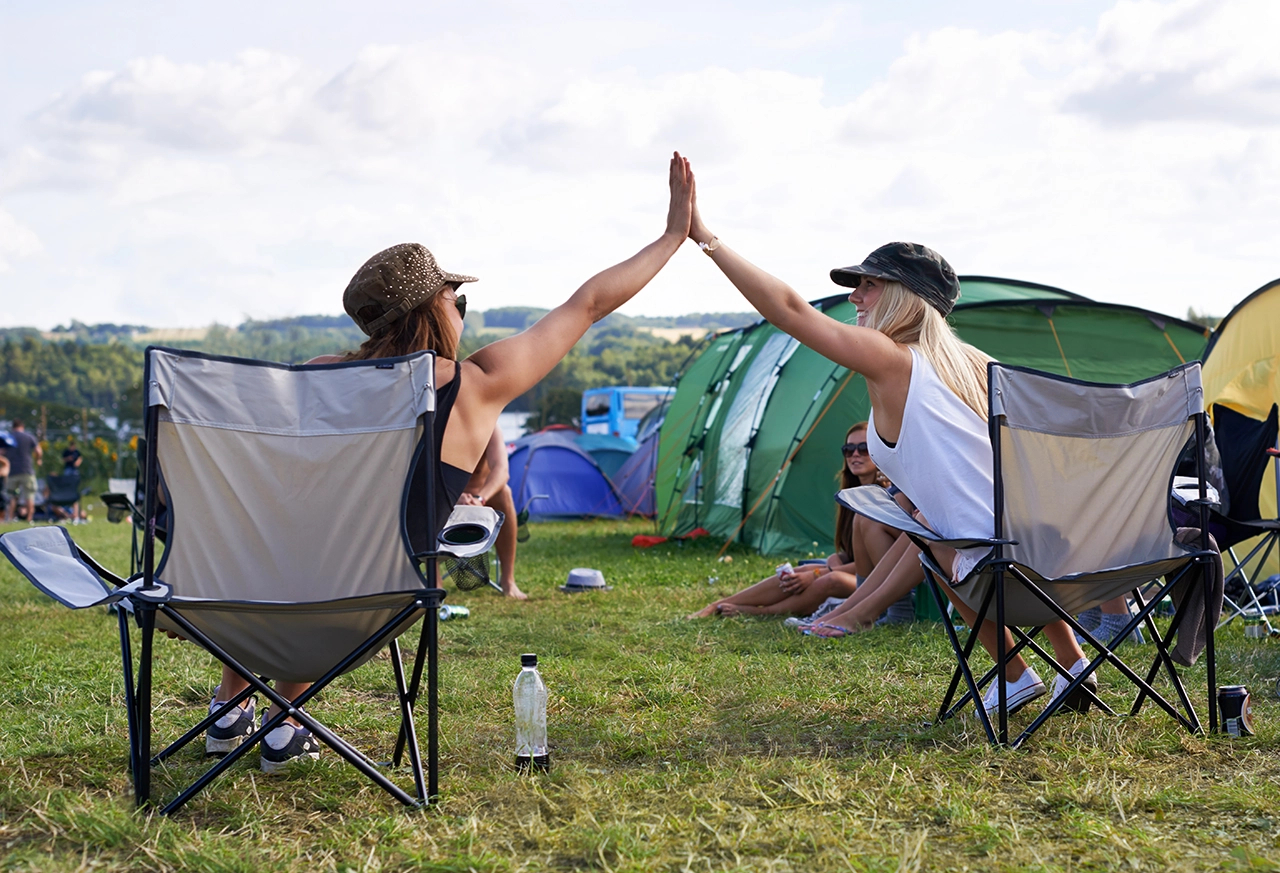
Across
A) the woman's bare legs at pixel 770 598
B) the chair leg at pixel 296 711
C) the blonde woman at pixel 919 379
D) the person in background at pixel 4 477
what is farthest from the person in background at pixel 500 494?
the person in background at pixel 4 477

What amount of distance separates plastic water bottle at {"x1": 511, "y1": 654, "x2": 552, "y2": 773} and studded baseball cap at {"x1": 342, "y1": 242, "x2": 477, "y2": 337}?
2.87 feet

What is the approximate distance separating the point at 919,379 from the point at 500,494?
351 cm

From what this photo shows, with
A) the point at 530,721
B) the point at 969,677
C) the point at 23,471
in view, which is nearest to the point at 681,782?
the point at 530,721

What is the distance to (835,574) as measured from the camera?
4.96 meters

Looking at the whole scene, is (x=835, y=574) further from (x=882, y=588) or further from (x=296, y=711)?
(x=296, y=711)

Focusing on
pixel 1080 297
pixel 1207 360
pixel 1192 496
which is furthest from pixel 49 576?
pixel 1080 297

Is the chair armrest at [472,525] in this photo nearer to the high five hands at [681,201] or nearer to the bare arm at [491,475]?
the high five hands at [681,201]

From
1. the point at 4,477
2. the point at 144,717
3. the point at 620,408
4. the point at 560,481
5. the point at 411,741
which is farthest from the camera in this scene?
the point at 620,408

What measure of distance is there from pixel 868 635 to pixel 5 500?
1391 centimetres

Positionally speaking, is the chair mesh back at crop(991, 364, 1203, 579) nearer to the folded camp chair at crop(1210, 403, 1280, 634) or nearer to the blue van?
the folded camp chair at crop(1210, 403, 1280, 634)

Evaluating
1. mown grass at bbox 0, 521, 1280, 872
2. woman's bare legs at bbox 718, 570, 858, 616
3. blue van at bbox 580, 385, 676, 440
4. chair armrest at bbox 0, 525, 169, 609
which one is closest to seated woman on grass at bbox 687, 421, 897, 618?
woman's bare legs at bbox 718, 570, 858, 616

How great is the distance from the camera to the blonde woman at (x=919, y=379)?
277cm

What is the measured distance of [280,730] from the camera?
8.48ft

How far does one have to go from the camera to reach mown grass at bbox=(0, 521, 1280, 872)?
6.56 feet
